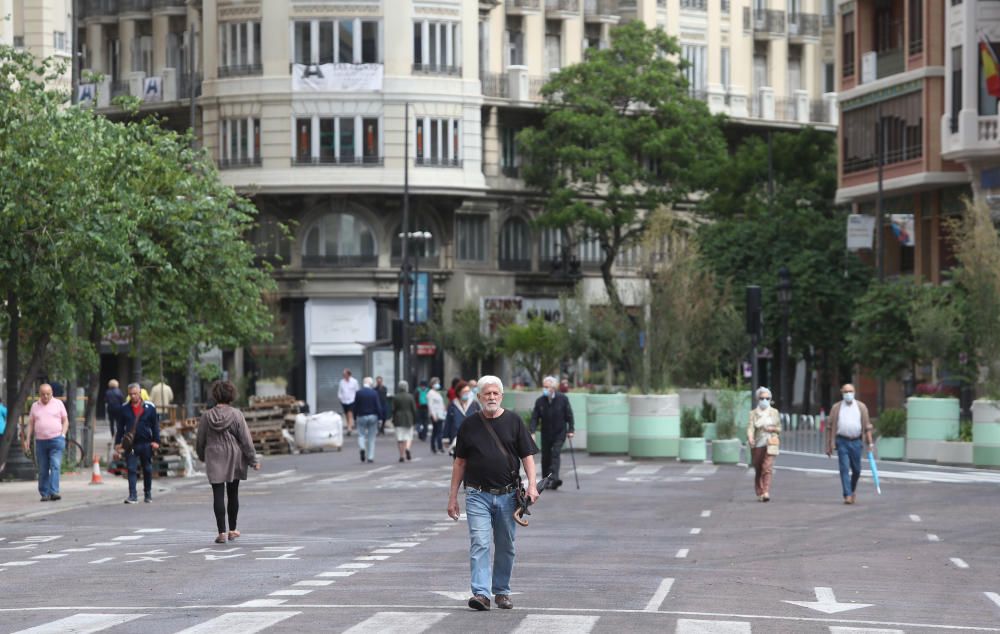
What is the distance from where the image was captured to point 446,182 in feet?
250

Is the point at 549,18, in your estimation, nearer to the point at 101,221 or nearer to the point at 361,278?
the point at 361,278

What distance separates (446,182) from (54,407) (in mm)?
43495

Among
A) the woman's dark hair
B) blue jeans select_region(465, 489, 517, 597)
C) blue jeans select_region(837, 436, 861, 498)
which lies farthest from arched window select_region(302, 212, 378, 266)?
blue jeans select_region(465, 489, 517, 597)

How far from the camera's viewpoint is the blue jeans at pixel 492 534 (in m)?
16.8

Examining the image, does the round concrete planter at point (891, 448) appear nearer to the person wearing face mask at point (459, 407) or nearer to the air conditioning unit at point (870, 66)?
the person wearing face mask at point (459, 407)

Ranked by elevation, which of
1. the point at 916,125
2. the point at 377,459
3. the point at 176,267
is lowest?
the point at 377,459

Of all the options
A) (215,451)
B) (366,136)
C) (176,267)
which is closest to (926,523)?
(215,451)

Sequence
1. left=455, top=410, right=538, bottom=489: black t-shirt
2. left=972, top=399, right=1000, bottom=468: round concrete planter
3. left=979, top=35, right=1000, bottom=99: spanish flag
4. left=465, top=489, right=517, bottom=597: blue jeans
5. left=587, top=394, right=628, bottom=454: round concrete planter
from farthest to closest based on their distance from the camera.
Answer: left=979, top=35, right=1000, bottom=99: spanish flag
left=587, top=394, right=628, bottom=454: round concrete planter
left=972, top=399, right=1000, bottom=468: round concrete planter
left=455, top=410, right=538, bottom=489: black t-shirt
left=465, top=489, right=517, bottom=597: blue jeans

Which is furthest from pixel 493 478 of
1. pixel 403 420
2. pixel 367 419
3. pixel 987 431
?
pixel 403 420

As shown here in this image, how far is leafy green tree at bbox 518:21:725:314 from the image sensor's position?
7669 cm

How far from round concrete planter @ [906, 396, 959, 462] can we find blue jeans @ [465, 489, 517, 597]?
26.8 metres

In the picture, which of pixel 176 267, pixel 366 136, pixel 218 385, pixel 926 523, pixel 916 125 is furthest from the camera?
pixel 366 136

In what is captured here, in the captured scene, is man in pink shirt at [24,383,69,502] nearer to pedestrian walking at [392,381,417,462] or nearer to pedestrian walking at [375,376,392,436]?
pedestrian walking at [392,381,417,462]

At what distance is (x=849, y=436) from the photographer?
31234mm
